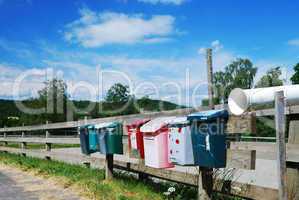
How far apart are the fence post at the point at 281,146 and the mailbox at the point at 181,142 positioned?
1.08m

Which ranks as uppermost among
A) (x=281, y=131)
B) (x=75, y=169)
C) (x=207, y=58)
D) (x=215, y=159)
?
(x=207, y=58)

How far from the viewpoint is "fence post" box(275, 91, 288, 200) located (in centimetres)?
360

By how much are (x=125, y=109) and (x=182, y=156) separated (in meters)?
6.76

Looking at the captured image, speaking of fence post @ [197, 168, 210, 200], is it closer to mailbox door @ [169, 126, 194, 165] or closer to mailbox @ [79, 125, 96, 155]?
mailbox door @ [169, 126, 194, 165]

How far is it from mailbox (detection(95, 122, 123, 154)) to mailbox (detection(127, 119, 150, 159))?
65 cm

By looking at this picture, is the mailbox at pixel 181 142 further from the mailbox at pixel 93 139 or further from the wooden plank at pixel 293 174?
the mailbox at pixel 93 139

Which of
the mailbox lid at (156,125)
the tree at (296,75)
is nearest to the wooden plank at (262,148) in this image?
the mailbox lid at (156,125)

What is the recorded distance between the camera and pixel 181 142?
4.55m

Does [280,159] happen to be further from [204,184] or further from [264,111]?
[204,184]

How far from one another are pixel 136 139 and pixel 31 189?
8.96 feet

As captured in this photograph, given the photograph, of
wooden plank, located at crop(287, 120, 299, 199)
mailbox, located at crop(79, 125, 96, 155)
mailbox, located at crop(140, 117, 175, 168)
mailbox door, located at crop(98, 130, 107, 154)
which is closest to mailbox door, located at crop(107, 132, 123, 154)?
mailbox door, located at crop(98, 130, 107, 154)

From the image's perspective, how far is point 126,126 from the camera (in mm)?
6484

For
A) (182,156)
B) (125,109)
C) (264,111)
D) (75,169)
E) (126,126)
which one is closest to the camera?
(264,111)

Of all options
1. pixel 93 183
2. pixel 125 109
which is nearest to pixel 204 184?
pixel 93 183
